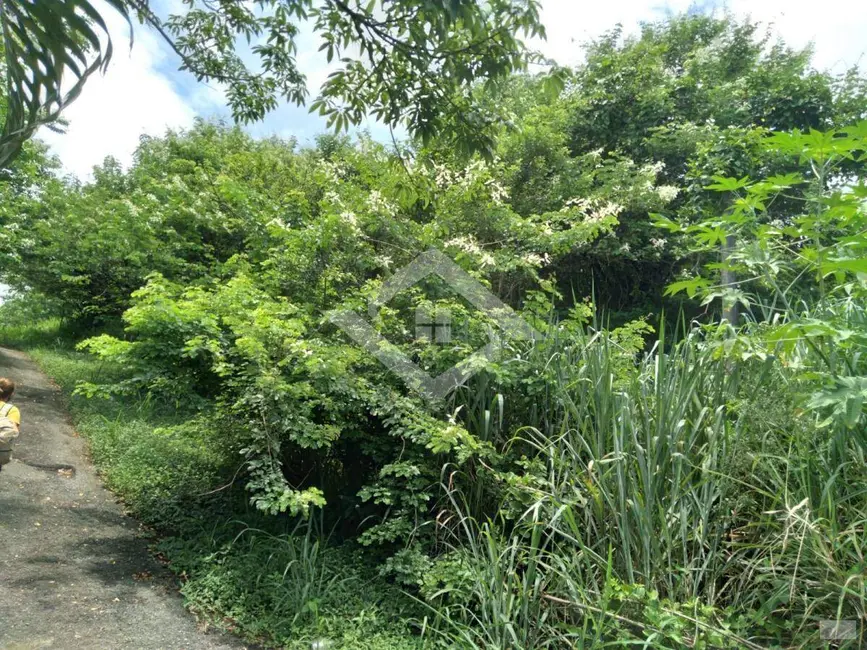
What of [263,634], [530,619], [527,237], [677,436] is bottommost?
[263,634]

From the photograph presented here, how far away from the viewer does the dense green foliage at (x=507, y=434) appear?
3.03 m

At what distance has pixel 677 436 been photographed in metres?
3.56

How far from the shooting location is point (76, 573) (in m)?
4.64

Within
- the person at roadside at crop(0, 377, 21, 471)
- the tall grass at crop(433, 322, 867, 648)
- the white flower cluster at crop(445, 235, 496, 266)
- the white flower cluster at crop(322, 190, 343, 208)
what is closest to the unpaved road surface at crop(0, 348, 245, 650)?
the person at roadside at crop(0, 377, 21, 471)

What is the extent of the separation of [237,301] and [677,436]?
3.82 m

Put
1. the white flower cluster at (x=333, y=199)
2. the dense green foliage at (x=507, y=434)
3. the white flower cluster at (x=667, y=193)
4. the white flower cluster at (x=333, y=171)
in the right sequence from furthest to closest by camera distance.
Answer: the white flower cluster at (x=667, y=193), the white flower cluster at (x=333, y=171), the white flower cluster at (x=333, y=199), the dense green foliage at (x=507, y=434)

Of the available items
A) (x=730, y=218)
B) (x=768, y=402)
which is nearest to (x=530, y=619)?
(x=768, y=402)

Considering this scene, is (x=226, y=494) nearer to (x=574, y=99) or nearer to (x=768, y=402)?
(x=768, y=402)
